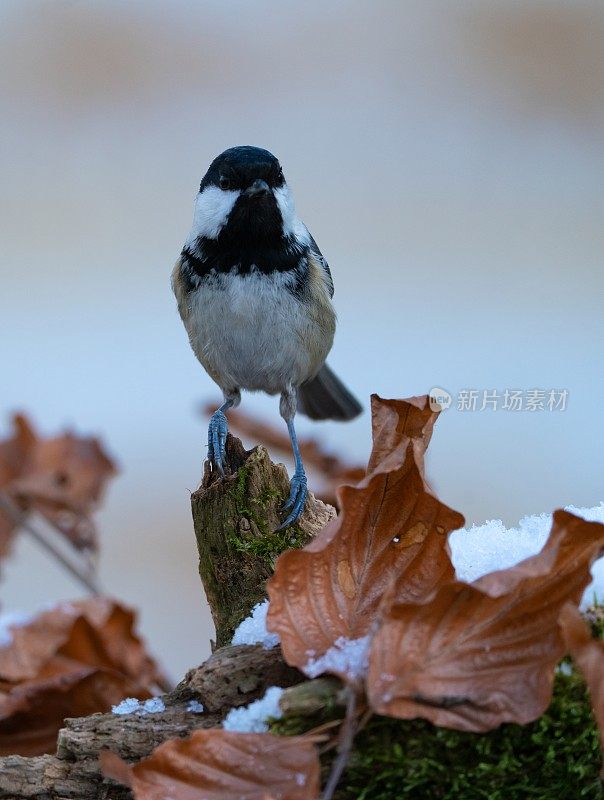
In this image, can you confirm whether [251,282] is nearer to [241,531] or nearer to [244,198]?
[244,198]

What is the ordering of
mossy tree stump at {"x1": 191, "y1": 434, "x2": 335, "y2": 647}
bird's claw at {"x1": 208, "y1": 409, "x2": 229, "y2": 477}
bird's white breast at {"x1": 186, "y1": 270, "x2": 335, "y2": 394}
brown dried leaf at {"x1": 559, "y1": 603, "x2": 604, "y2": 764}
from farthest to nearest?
1. bird's white breast at {"x1": 186, "y1": 270, "x2": 335, "y2": 394}
2. bird's claw at {"x1": 208, "y1": 409, "x2": 229, "y2": 477}
3. mossy tree stump at {"x1": 191, "y1": 434, "x2": 335, "y2": 647}
4. brown dried leaf at {"x1": 559, "y1": 603, "x2": 604, "y2": 764}

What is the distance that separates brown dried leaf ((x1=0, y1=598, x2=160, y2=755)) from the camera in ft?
6.08

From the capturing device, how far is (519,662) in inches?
42.7

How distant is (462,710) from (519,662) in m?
0.09

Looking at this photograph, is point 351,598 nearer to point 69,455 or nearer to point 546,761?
point 546,761

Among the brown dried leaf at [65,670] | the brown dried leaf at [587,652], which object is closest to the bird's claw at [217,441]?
the brown dried leaf at [65,670]

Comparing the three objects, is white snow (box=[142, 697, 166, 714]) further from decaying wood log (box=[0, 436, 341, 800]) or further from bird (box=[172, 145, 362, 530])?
bird (box=[172, 145, 362, 530])

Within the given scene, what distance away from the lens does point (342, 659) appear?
3.81 ft

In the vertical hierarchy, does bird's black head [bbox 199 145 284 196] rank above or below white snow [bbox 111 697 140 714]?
above

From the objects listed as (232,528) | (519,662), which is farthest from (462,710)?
(232,528)

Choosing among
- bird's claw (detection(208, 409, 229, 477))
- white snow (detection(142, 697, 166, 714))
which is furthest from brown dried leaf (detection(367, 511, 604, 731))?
bird's claw (detection(208, 409, 229, 477))

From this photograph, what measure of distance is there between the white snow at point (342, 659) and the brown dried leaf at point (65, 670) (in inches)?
36.5

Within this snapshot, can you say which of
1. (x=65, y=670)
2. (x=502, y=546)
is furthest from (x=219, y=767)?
(x=65, y=670)

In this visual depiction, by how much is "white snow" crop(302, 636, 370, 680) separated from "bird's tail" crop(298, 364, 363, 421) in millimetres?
2011
